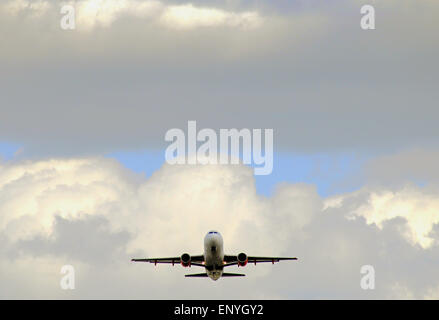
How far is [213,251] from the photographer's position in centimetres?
13325

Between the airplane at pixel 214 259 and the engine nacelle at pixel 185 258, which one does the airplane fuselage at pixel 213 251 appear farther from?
the engine nacelle at pixel 185 258

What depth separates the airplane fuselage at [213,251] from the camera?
5221 inches

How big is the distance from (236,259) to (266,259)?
428 inches

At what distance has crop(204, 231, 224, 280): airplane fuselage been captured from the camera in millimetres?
132625

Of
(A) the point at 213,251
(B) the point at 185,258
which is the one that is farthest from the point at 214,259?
(B) the point at 185,258

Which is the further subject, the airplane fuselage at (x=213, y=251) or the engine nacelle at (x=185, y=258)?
the engine nacelle at (x=185, y=258)

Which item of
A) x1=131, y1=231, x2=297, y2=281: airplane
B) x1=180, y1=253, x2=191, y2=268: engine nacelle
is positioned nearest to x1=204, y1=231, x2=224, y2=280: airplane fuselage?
x1=131, y1=231, x2=297, y2=281: airplane

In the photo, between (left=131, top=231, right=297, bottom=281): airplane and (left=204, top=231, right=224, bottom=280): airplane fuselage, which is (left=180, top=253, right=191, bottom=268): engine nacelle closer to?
(left=131, top=231, right=297, bottom=281): airplane

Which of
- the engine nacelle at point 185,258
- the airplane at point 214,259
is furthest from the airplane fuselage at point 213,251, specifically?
the engine nacelle at point 185,258

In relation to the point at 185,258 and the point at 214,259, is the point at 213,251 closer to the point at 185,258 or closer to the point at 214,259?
the point at 214,259
